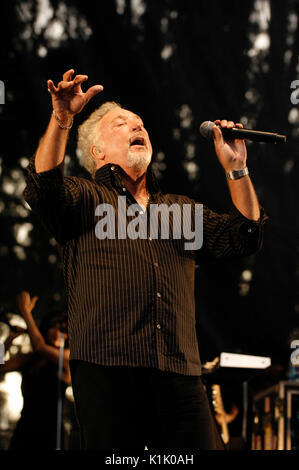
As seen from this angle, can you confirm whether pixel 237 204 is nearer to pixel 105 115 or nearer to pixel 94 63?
pixel 105 115

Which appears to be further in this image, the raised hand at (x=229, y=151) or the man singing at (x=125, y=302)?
the raised hand at (x=229, y=151)

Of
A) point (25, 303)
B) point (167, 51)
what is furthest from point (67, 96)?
point (167, 51)

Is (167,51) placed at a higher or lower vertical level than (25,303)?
higher

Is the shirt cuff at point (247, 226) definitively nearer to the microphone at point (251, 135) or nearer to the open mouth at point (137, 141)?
the microphone at point (251, 135)

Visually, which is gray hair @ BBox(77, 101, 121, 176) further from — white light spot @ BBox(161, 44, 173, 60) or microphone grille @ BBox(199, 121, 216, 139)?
white light spot @ BBox(161, 44, 173, 60)

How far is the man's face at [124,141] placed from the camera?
1.85 m

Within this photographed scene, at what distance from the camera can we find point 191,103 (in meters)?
4.14

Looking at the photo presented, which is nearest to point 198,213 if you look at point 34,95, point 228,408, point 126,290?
point 126,290

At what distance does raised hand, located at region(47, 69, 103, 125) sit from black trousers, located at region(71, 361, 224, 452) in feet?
2.08

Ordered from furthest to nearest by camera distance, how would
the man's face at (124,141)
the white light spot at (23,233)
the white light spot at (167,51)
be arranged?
the white light spot at (167,51) < the white light spot at (23,233) < the man's face at (124,141)

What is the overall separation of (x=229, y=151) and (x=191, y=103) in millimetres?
2478

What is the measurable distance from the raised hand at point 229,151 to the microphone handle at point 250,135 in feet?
0.05

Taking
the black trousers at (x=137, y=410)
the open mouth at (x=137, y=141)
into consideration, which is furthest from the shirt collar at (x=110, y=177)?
the black trousers at (x=137, y=410)

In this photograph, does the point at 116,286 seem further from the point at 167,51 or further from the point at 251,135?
the point at 167,51
